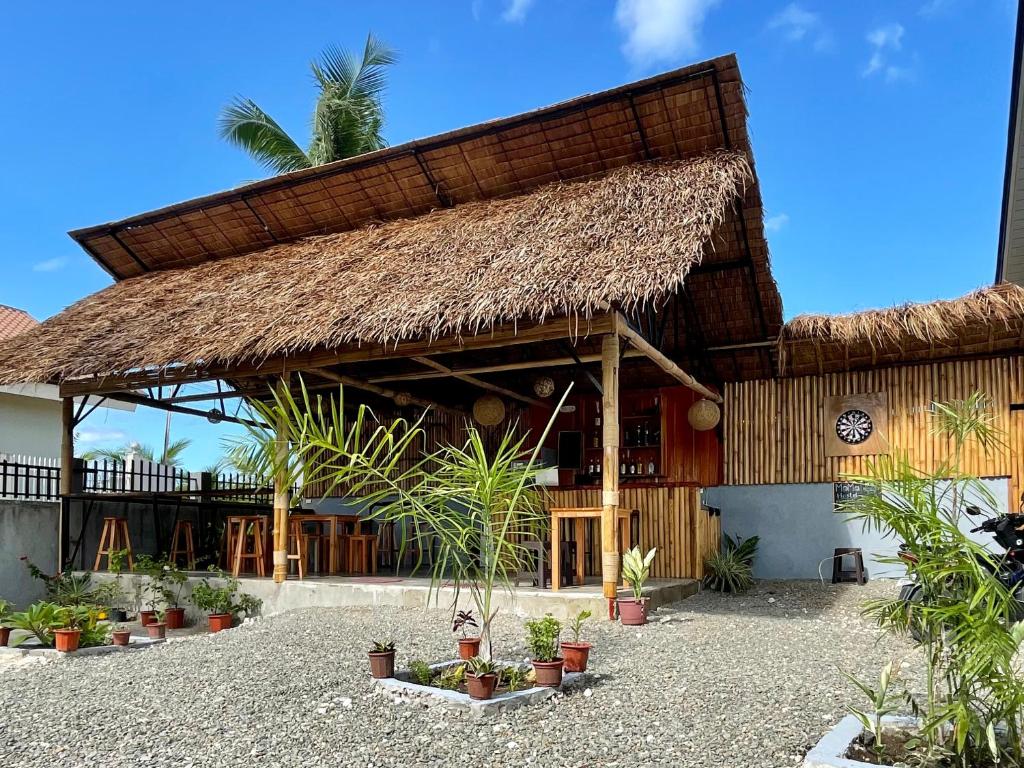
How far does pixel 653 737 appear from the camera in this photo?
12.1 feet

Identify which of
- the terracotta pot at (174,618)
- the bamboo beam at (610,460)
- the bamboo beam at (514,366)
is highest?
the bamboo beam at (514,366)

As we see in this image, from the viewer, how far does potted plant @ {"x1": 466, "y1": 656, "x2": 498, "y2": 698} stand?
412cm

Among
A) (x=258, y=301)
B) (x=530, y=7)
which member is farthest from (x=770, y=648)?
(x=530, y=7)

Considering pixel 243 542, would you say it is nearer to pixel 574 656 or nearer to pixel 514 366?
pixel 514 366

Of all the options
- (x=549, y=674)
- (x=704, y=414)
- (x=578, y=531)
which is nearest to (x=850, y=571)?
(x=704, y=414)

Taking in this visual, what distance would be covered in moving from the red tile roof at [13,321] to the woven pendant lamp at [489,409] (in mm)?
10655

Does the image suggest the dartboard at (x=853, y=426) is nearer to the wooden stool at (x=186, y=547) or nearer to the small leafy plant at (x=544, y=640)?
the small leafy plant at (x=544, y=640)

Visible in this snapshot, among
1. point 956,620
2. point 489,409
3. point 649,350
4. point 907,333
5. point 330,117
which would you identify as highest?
point 330,117

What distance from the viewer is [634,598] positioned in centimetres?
684

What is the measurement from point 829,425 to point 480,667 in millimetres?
7074

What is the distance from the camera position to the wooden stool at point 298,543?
888cm

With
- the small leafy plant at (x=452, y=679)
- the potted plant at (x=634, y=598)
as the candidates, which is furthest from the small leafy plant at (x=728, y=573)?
the small leafy plant at (x=452, y=679)

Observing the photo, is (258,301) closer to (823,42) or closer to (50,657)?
(50,657)

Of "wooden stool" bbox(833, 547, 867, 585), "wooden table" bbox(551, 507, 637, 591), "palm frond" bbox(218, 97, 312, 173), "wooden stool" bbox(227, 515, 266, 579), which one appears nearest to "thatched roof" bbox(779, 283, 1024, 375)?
"wooden stool" bbox(833, 547, 867, 585)
